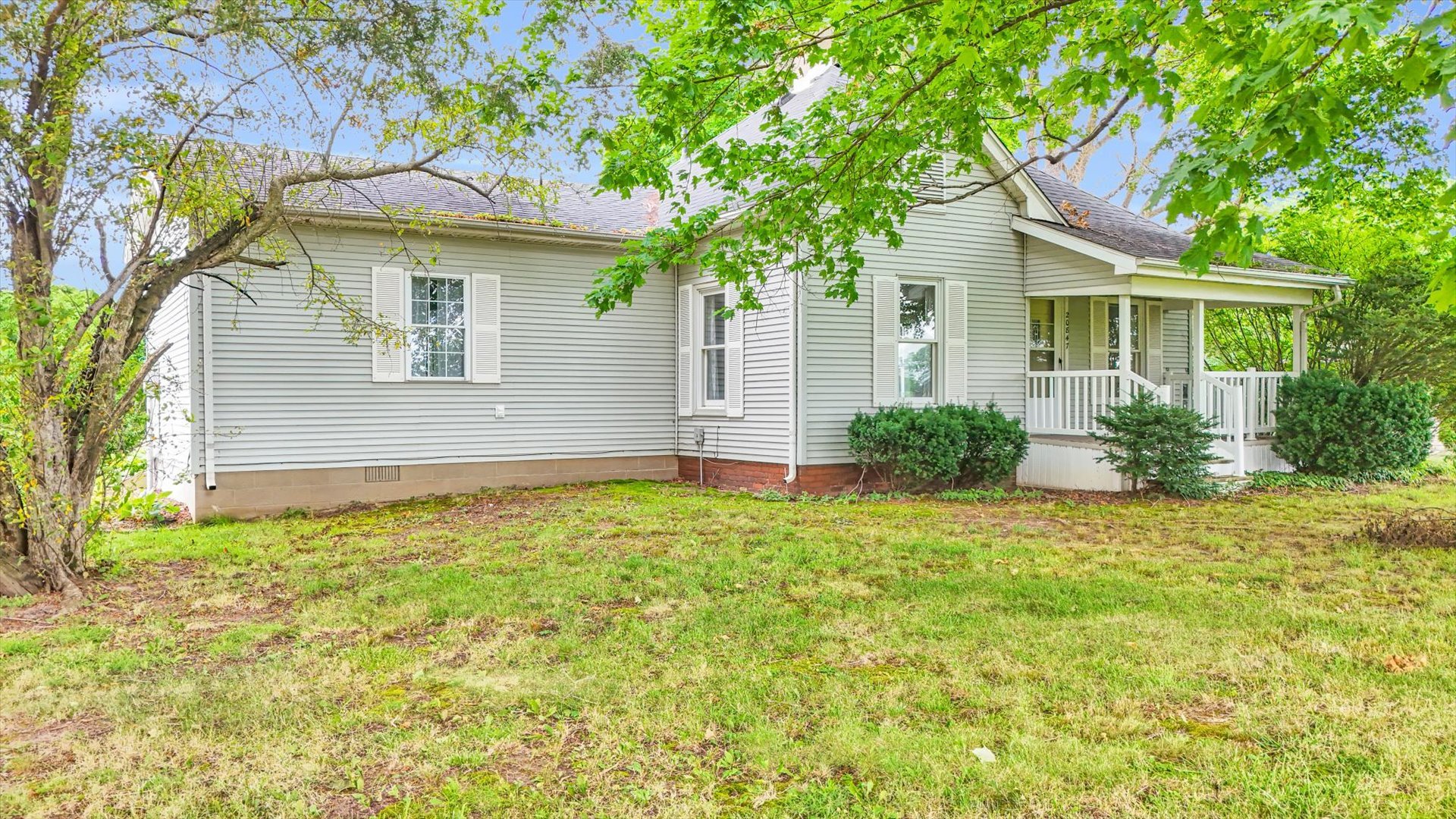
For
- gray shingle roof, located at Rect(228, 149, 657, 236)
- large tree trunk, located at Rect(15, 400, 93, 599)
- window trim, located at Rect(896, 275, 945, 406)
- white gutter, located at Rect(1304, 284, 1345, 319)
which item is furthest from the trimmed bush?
large tree trunk, located at Rect(15, 400, 93, 599)

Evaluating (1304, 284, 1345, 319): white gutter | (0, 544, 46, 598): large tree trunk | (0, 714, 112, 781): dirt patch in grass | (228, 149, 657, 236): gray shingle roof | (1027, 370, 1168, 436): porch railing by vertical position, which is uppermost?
(228, 149, 657, 236): gray shingle roof

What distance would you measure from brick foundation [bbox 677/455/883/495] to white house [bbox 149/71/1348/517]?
36 millimetres

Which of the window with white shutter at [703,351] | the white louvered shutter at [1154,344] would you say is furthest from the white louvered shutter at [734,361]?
the white louvered shutter at [1154,344]

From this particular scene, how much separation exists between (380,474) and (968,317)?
25.4 ft

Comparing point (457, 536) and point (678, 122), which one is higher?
point (678, 122)

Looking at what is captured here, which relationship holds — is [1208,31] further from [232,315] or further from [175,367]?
[175,367]

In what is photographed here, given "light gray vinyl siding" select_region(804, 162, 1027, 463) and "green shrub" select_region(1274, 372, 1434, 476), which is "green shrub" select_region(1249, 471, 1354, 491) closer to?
"green shrub" select_region(1274, 372, 1434, 476)

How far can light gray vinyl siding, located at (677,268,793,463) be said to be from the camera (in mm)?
11102

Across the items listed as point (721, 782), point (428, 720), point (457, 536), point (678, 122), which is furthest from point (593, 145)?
point (721, 782)

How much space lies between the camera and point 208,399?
10.1 meters

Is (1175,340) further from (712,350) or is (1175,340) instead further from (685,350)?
(685,350)

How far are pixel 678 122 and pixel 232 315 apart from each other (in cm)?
627

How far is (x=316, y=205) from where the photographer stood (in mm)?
10461

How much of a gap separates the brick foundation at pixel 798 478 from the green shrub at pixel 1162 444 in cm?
288
